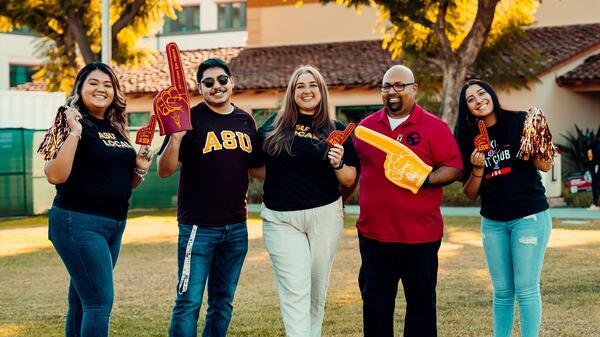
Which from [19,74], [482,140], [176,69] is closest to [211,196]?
[176,69]

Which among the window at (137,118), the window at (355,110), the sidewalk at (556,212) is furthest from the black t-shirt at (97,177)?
the window at (137,118)

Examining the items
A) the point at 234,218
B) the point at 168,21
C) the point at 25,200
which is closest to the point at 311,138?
the point at 234,218

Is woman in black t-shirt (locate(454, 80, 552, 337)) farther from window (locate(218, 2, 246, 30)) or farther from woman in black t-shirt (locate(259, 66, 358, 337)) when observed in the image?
window (locate(218, 2, 246, 30))

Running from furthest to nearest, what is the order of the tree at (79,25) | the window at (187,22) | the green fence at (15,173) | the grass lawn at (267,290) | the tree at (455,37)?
the window at (187,22), the tree at (79,25), the tree at (455,37), the green fence at (15,173), the grass lawn at (267,290)

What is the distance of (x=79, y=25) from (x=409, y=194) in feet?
61.5

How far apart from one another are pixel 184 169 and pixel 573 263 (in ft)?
23.8

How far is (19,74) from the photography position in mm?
50906

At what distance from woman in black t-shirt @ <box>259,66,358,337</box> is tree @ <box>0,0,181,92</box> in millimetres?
17473

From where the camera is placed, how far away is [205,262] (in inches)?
236

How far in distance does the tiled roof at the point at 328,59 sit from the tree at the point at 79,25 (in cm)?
586

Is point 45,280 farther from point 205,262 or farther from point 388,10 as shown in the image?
point 388,10

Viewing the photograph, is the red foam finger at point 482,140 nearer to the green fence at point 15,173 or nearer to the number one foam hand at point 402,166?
A: the number one foam hand at point 402,166

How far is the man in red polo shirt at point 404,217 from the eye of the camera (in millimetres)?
5949

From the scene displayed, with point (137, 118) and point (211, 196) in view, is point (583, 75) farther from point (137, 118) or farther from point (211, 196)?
point (211, 196)
